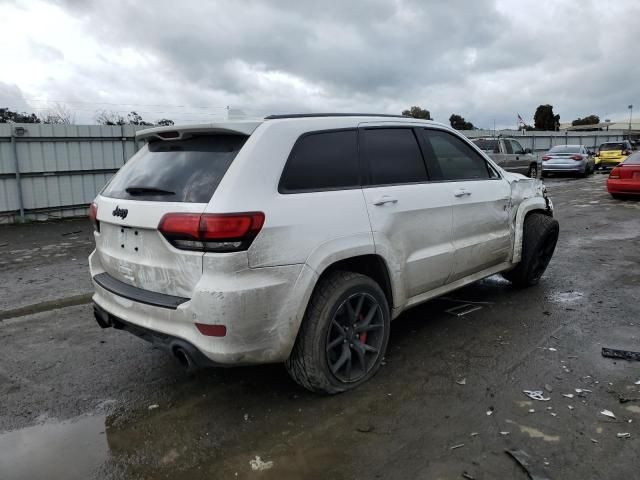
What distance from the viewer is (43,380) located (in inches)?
149

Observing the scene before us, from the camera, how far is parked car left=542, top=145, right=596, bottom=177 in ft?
73.9

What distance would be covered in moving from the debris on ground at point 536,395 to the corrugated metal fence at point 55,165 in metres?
10.8

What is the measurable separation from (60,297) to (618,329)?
18.9 feet

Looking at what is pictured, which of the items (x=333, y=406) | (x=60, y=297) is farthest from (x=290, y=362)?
(x=60, y=297)

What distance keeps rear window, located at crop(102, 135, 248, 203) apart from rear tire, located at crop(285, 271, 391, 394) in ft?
3.16

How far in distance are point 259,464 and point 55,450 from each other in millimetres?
1208

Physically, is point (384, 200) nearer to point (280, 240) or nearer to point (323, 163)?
point (323, 163)

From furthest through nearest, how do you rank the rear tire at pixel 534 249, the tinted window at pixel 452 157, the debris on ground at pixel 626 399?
1. the rear tire at pixel 534 249
2. the tinted window at pixel 452 157
3. the debris on ground at pixel 626 399

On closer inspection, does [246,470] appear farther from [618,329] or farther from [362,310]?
[618,329]

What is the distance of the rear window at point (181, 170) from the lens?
2988 millimetres

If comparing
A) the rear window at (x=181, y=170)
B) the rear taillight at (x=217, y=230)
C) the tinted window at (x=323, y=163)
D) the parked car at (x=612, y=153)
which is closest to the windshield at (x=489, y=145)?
the parked car at (x=612, y=153)

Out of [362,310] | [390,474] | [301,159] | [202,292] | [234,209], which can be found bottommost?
[390,474]

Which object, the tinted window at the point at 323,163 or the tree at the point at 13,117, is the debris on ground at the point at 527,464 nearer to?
the tinted window at the point at 323,163

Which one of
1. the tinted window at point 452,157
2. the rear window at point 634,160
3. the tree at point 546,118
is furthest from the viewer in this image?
the tree at point 546,118
